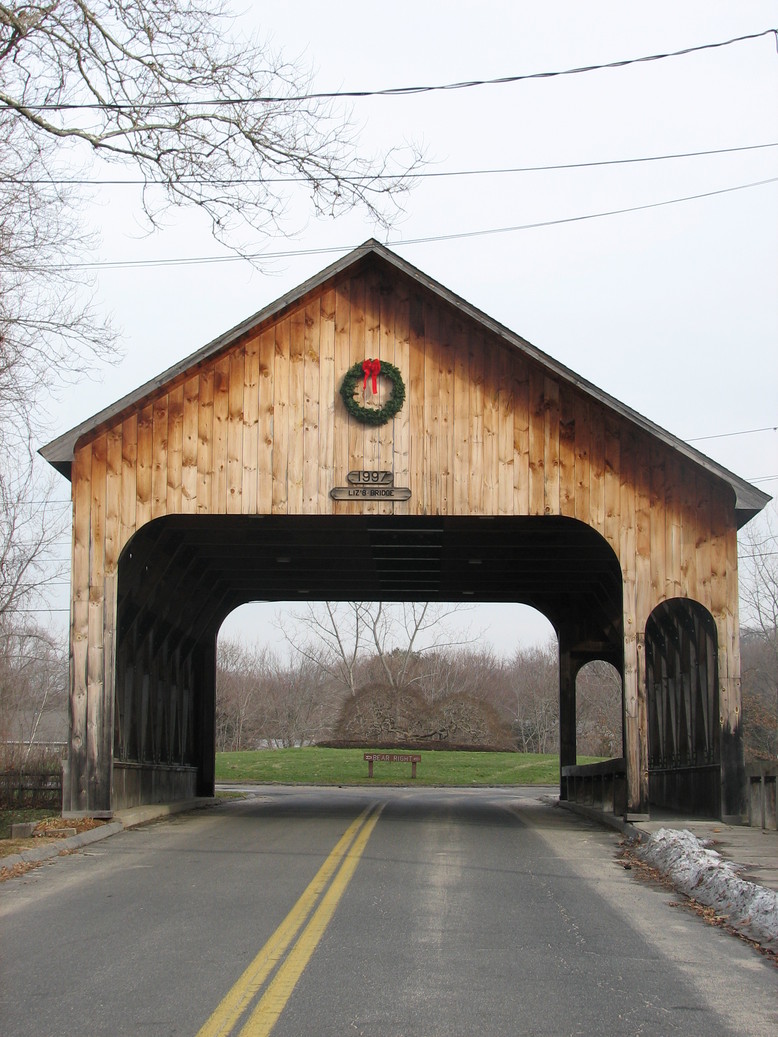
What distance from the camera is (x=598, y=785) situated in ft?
72.2

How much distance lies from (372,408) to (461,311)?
181 cm

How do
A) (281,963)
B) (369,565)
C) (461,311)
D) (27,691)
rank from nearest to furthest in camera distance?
(281,963) → (461,311) → (369,565) → (27,691)

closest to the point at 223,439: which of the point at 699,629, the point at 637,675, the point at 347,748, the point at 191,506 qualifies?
the point at 191,506

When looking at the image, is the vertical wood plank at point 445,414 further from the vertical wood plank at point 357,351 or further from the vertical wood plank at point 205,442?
the vertical wood plank at point 205,442

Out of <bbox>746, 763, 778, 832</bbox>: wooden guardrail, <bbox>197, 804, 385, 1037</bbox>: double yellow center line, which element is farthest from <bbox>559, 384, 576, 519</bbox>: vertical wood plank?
<bbox>197, 804, 385, 1037</bbox>: double yellow center line

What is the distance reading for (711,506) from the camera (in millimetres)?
17047

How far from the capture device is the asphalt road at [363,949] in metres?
6.00

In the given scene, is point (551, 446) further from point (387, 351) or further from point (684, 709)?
point (684, 709)

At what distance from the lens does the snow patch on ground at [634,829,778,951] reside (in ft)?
27.8

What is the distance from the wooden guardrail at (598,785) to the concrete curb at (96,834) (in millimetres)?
6883

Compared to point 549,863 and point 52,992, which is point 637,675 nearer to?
point 549,863

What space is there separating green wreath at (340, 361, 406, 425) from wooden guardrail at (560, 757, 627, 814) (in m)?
5.95

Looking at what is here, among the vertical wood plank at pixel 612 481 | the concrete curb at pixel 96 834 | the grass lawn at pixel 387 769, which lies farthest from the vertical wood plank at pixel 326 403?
the grass lawn at pixel 387 769

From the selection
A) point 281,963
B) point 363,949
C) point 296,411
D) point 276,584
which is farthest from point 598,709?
point 281,963
